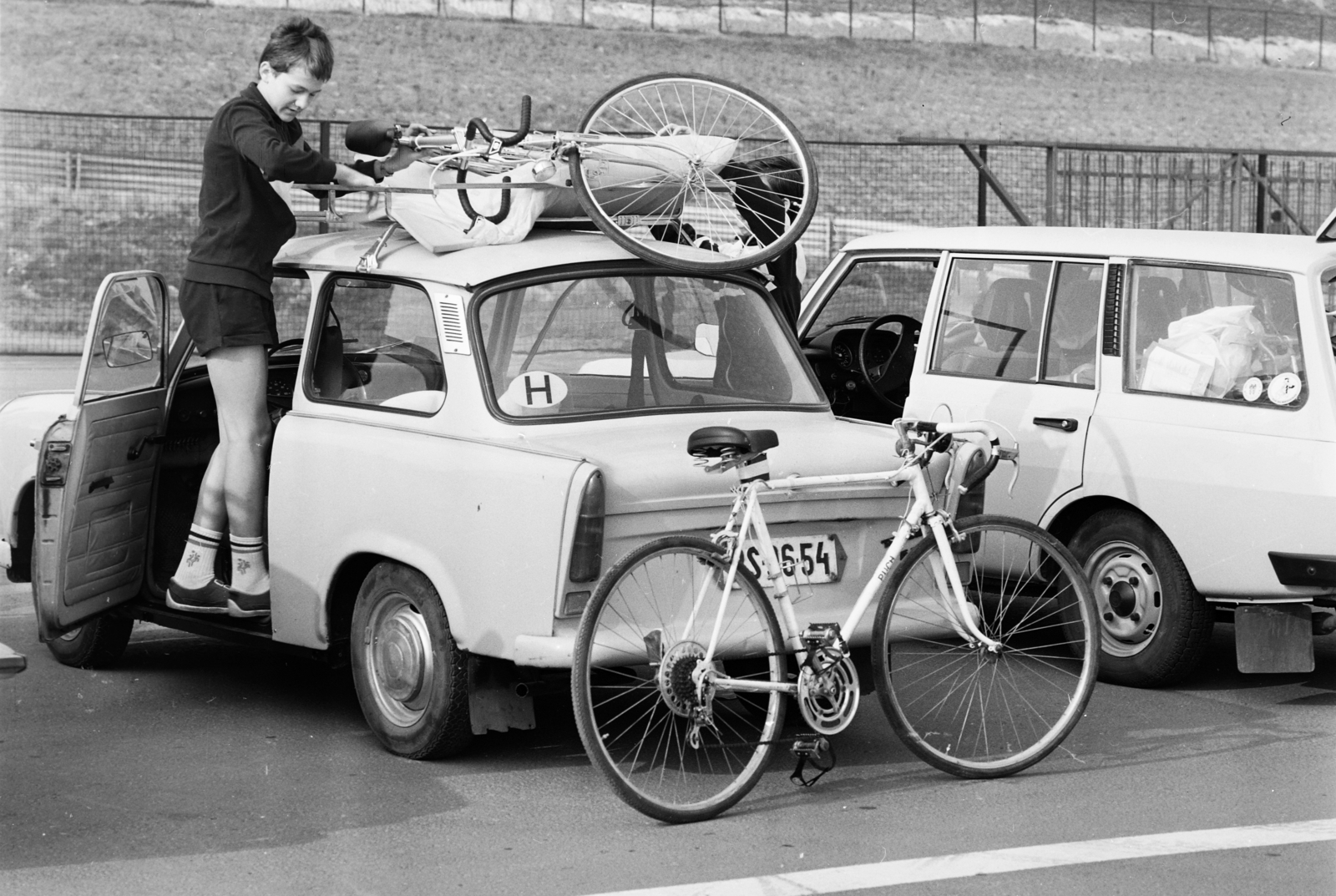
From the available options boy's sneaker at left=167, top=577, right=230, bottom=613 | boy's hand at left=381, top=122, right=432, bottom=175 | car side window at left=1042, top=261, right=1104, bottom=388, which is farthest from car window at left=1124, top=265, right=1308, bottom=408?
boy's sneaker at left=167, top=577, right=230, bottom=613

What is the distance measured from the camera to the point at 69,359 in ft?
58.9

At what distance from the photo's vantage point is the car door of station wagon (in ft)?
24.8

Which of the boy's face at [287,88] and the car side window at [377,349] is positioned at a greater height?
the boy's face at [287,88]

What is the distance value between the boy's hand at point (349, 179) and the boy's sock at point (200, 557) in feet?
4.58

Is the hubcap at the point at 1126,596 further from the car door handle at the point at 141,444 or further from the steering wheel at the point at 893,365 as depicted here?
the car door handle at the point at 141,444

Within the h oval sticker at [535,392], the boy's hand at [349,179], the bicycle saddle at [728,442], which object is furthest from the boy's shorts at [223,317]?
the bicycle saddle at [728,442]

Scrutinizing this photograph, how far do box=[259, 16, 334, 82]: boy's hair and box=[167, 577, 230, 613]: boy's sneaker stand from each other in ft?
6.43

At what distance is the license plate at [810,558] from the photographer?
5953mm

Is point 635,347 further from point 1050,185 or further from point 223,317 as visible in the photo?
point 1050,185

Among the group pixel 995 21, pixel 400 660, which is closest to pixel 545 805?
pixel 400 660

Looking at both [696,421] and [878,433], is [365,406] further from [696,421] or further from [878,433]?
[878,433]

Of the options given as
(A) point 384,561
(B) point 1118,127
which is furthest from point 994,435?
(B) point 1118,127

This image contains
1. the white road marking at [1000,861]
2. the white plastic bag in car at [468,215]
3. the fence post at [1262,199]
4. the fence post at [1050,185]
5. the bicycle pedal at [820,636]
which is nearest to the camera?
the white road marking at [1000,861]

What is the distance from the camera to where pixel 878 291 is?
12.9 meters
